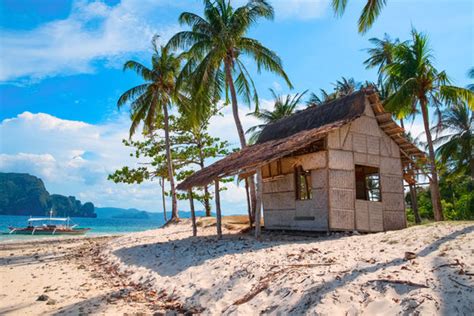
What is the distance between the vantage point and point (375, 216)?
10547 mm

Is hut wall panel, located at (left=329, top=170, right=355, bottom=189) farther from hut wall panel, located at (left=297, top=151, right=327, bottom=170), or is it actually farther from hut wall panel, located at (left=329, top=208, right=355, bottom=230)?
hut wall panel, located at (left=329, top=208, right=355, bottom=230)

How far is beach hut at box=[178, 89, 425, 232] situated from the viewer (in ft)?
32.7

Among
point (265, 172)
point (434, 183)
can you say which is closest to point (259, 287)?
point (265, 172)

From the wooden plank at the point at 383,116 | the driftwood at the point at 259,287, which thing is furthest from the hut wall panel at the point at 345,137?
the driftwood at the point at 259,287

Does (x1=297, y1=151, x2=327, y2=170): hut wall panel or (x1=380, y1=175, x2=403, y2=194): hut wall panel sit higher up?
(x1=297, y1=151, x2=327, y2=170): hut wall panel

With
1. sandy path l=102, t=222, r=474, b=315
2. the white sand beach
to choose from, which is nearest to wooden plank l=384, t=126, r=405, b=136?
the white sand beach

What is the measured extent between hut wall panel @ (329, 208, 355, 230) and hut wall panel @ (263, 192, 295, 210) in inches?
67.1

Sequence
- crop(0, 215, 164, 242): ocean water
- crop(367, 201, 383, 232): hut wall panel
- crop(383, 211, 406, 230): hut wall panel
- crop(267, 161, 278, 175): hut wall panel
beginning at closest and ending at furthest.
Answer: crop(367, 201, 383, 232): hut wall panel < crop(383, 211, 406, 230): hut wall panel < crop(267, 161, 278, 175): hut wall panel < crop(0, 215, 164, 242): ocean water

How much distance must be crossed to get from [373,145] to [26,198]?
120 metres

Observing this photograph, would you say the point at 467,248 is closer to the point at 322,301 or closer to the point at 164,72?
the point at 322,301

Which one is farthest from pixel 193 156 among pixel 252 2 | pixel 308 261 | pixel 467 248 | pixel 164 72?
pixel 467 248

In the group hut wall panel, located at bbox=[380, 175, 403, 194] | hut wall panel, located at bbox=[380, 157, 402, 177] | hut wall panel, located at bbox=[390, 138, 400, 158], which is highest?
hut wall panel, located at bbox=[390, 138, 400, 158]

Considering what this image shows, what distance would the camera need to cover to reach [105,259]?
454 inches

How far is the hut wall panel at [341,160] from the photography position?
1016 cm
